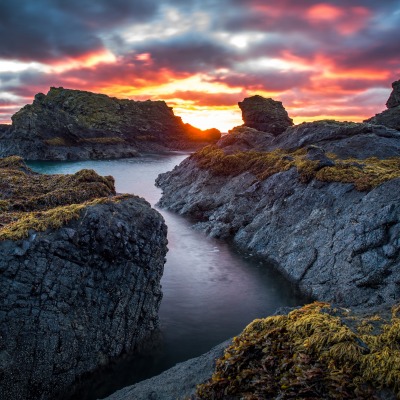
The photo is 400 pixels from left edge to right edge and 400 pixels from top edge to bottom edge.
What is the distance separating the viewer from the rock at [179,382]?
1055cm

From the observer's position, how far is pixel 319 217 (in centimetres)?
3181

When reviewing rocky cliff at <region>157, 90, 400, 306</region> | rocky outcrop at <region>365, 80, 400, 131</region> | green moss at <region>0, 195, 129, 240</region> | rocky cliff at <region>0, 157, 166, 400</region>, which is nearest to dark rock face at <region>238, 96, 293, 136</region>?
rocky outcrop at <region>365, 80, 400, 131</region>

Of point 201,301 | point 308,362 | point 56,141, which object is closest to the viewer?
point 308,362

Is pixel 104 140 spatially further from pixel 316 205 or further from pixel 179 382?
pixel 179 382

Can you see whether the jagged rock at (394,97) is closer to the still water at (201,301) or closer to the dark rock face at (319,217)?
the dark rock face at (319,217)

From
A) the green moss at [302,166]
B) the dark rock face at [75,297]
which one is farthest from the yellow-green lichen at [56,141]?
the dark rock face at [75,297]

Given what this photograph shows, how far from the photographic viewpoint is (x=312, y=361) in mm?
8578

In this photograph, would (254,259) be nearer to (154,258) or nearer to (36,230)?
(154,258)

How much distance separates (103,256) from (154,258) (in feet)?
12.7

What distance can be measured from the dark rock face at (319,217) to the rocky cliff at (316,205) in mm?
79

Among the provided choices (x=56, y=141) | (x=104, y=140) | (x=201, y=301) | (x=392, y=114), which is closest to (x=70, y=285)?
(x=201, y=301)

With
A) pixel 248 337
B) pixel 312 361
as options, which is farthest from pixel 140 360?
pixel 312 361

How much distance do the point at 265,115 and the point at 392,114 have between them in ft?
165

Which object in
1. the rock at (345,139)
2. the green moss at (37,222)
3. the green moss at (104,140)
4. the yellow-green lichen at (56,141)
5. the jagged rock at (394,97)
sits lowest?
the green moss at (37,222)
